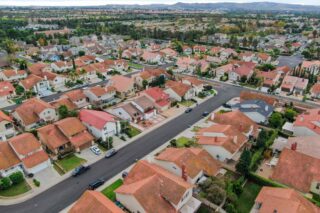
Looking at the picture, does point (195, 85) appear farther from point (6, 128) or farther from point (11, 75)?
point (11, 75)

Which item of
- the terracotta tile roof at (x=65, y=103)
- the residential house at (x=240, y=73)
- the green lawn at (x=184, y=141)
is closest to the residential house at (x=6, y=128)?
the terracotta tile roof at (x=65, y=103)

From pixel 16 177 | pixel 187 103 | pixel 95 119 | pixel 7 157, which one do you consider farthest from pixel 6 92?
pixel 187 103

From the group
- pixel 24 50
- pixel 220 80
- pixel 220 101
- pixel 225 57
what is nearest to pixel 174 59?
pixel 225 57

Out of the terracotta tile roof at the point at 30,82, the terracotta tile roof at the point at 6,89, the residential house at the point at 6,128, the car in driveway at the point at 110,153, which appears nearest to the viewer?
the car in driveway at the point at 110,153

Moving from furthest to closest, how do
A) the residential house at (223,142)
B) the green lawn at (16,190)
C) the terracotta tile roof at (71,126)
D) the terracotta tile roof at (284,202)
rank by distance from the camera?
the terracotta tile roof at (71,126) < the residential house at (223,142) < the green lawn at (16,190) < the terracotta tile roof at (284,202)

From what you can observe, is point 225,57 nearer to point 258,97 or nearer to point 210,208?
point 258,97

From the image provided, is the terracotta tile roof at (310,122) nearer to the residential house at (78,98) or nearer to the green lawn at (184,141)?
the green lawn at (184,141)
